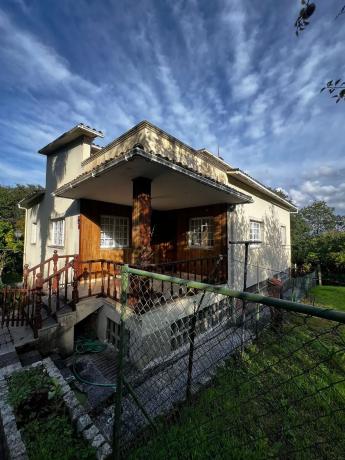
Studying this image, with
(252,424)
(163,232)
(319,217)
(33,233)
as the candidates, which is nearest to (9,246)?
(33,233)

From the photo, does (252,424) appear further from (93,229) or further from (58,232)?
(58,232)

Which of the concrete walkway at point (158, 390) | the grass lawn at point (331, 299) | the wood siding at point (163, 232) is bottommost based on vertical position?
the grass lawn at point (331, 299)

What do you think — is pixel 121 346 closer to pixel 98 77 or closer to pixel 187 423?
pixel 187 423

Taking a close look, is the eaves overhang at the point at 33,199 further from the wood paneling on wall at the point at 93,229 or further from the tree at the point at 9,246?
the tree at the point at 9,246

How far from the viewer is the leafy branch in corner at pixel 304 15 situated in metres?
2.23

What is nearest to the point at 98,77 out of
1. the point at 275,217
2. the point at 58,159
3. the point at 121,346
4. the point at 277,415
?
the point at 58,159

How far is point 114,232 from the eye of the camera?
879cm

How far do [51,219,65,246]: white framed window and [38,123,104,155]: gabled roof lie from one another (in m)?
3.32

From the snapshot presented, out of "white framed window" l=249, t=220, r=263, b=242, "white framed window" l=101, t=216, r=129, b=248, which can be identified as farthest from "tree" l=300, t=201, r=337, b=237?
"white framed window" l=101, t=216, r=129, b=248

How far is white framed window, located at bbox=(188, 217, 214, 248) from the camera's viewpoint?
902 cm

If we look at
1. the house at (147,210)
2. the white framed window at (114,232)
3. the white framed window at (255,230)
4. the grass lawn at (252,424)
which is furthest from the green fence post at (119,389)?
the white framed window at (255,230)

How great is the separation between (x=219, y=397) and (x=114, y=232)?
21.8 feet

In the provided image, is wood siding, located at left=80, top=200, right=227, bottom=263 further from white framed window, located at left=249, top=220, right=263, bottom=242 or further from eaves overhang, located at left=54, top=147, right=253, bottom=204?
white framed window, located at left=249, top=220, right=263, bottom=242

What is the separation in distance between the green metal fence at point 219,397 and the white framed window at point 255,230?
591 centimetres
